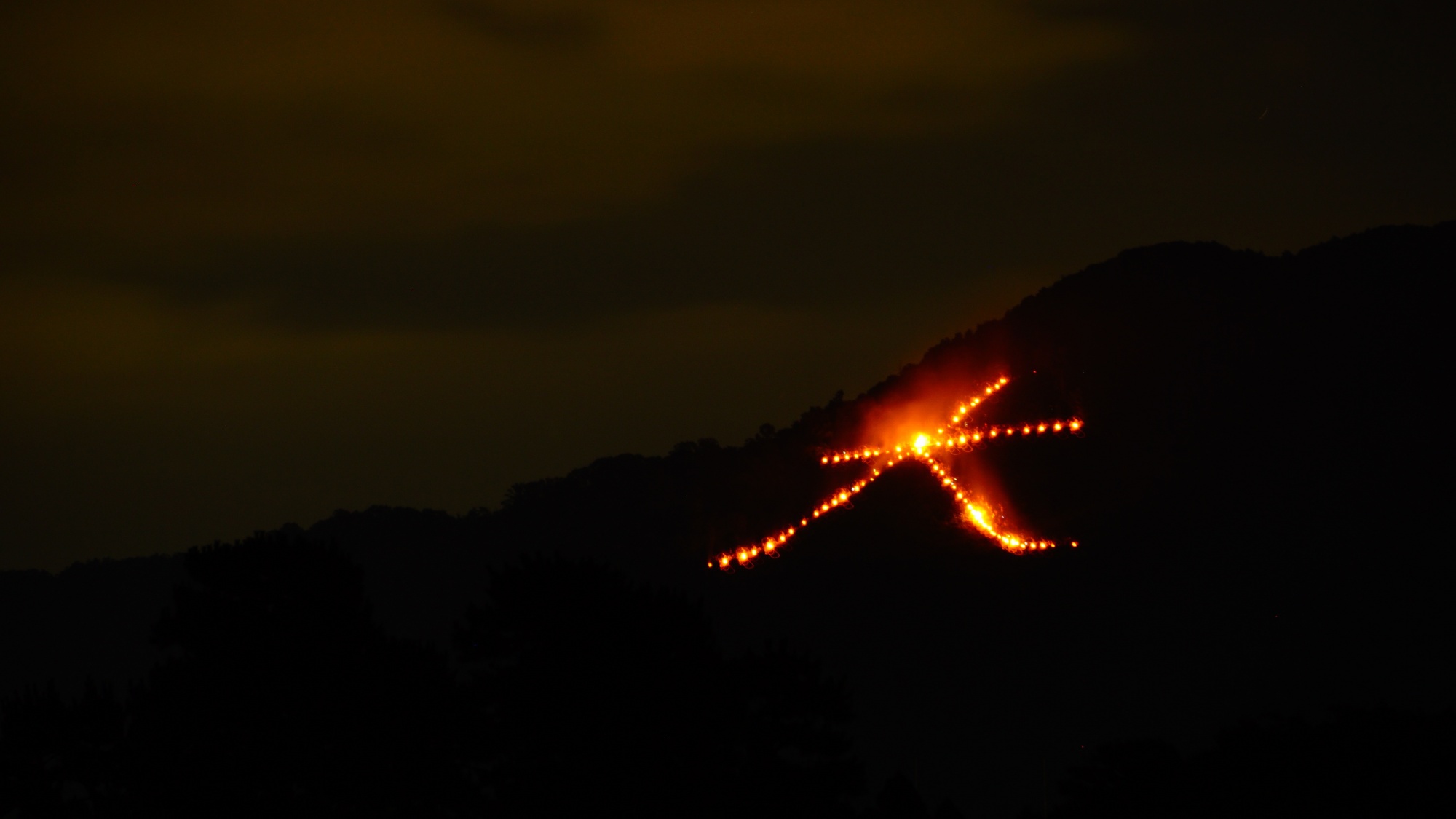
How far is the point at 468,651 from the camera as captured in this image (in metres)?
18.8

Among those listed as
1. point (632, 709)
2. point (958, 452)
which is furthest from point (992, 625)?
point (632, 709)

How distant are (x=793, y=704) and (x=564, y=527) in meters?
51.3

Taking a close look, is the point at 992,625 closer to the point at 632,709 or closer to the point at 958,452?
the point at 958,452

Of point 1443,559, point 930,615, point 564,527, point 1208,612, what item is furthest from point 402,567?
point 1443,559

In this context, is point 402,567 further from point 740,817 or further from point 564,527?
point 740,817

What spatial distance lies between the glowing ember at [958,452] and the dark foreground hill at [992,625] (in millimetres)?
485

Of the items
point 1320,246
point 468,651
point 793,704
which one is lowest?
point 793,704

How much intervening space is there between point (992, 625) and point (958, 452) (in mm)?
6292

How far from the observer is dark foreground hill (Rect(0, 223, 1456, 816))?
18.3 m

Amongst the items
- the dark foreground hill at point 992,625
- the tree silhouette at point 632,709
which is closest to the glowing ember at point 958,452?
the dark foreground hill at point 992,625

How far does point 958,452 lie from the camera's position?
4206cm

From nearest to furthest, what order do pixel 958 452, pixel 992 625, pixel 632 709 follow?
pixel 632 709, pixel 958 452, pixel 992 625

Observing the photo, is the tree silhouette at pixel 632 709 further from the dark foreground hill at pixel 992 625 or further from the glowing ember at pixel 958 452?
the glowing ember at pixel 958 452

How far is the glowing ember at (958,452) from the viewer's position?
1636 inches
